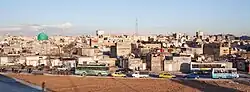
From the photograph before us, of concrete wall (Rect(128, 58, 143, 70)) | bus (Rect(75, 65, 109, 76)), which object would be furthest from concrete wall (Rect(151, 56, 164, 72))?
bus (Rect(75, 65, 109, 76))

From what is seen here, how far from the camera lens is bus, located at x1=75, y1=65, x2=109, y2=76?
26.7 meters

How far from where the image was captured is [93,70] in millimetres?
26828

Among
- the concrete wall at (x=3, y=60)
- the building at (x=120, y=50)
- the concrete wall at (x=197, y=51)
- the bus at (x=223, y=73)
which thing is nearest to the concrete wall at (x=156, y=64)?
the bus at (x=223, y=73)

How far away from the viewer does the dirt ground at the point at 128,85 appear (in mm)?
20031

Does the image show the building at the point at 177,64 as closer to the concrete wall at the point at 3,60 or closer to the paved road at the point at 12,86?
the paved road at the point at 12,86

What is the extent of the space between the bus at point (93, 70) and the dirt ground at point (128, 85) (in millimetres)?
1888

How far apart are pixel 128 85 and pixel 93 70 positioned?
5531mm

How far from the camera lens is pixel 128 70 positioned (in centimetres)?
2938

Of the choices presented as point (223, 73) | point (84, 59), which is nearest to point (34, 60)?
point (84, 59)

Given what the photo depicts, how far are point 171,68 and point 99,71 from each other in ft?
18.7

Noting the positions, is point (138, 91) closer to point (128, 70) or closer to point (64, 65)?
point (128, 70)

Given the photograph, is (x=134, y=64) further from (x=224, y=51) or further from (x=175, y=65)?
(x=224, y=51)

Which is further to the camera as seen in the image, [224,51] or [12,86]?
[224,51]

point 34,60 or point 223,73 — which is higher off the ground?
point 34,60
